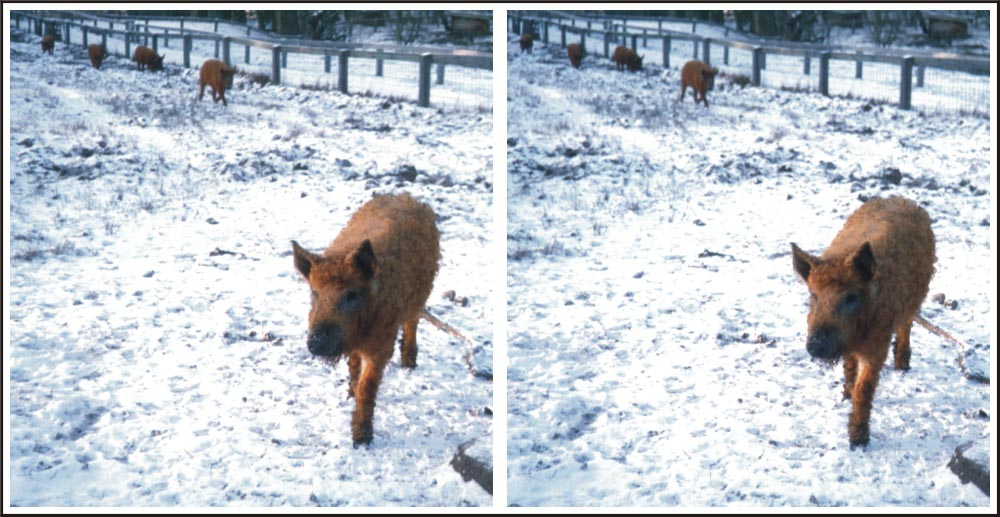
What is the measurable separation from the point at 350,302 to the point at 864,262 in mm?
1660

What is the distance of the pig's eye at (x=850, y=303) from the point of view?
9.15 ft

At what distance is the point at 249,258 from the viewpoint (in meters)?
3.98

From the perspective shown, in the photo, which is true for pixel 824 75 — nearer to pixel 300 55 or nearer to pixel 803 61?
pixel 803 61

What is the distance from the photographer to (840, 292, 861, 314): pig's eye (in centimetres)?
279

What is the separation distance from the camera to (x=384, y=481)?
285 centimetres

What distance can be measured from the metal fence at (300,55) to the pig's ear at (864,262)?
1.60 metres

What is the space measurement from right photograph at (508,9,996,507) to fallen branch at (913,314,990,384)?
0.8 inches

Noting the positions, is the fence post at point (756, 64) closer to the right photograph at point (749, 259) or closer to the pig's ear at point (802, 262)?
the right photograph at point (749, 259)

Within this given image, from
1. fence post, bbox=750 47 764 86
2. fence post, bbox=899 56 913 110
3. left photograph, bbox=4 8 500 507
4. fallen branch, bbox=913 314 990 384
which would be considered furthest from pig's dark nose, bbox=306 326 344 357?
fence post, bbox=899 56 913 110

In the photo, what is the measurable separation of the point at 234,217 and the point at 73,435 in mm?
1364

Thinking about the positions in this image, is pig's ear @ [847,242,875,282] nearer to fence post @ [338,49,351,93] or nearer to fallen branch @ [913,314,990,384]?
fallen branch @ [913,314,990,384]

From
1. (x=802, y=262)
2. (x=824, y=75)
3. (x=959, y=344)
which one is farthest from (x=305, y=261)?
(x=824, y=75)

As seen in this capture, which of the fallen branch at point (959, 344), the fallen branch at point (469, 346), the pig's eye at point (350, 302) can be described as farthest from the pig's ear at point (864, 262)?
the pig's eye at point (350, 302)

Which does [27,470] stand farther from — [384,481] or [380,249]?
[380,249]
